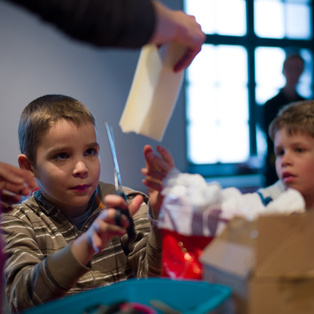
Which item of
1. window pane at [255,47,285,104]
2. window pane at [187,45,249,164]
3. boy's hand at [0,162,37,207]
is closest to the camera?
boy's hand at [0,162,37,207]

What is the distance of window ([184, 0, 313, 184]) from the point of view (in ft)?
15.5

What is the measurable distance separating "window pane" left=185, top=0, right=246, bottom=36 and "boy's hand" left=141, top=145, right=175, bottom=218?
4.00 meters

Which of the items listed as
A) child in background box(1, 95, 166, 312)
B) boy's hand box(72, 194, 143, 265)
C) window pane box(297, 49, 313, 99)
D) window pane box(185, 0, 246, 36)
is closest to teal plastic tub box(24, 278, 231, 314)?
boy's hand box(72, 194, 143, 265)

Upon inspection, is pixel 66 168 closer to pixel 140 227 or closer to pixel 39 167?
pixel 39 167

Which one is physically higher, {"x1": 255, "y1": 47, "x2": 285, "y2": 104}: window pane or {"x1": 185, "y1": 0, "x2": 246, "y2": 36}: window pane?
{"x1": 185, "y1": 0, "x2": 246, "y2": 36}: window pane

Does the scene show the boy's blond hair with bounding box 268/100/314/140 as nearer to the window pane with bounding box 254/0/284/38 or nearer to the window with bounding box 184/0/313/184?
the window with bounding box 184/0/313/184

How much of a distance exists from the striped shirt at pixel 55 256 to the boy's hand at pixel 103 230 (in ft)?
0.08

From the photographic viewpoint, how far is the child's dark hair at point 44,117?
1.24 m

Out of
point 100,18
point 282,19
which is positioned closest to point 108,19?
point 100,18

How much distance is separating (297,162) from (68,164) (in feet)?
2.48

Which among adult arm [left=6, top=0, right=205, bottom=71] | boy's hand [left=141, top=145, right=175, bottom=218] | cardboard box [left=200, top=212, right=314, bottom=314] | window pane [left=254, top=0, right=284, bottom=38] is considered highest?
window pane [left=254, top=0, right=284, bottom=38]

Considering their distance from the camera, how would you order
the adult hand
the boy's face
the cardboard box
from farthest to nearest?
the boy's face < the adult hand < the cardboard box

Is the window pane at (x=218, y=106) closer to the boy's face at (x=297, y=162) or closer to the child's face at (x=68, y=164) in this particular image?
the boy's face at (x=297, y=162)

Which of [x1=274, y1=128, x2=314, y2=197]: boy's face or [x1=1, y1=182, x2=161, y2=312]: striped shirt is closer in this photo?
[x1=1, y1=182, x2=161, y2=312]: striped shirt
